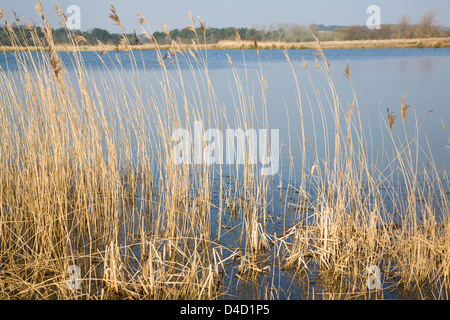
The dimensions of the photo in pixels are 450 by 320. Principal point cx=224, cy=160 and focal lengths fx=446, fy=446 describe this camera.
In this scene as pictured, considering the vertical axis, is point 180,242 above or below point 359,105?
below

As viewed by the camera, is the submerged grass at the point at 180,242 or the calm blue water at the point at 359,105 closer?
the submerged grass at the point at 180,242

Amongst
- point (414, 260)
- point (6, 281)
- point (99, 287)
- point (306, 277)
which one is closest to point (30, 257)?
point (6, 281)

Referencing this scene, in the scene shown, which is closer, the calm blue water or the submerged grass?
the submerged grass

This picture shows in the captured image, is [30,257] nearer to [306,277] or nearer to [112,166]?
[112,166]

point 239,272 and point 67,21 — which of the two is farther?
point 67,21

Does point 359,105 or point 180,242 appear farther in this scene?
point 359,105

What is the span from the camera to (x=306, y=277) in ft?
8.84

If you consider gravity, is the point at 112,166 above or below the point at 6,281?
above

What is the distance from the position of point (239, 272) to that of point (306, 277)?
16.0 inches
